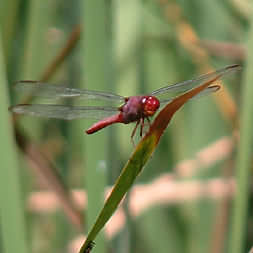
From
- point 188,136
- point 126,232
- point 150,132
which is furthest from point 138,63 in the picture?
point 150,132

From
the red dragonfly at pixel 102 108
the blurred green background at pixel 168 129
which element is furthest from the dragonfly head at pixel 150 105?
the blurred green background at pixel 168 129

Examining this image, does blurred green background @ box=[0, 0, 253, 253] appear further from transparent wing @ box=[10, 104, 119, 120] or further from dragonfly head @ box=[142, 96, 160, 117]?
dragonfly head @ box=[142, 96, 160, 117]

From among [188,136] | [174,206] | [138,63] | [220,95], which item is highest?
[138,63]

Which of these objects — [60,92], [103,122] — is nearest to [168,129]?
[60,92]

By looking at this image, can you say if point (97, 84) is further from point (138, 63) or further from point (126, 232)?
point (138, 63)

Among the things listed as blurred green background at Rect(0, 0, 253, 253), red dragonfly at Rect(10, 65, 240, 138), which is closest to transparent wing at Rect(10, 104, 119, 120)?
red dragonfly at Rect(10, 65, 240, 138)
